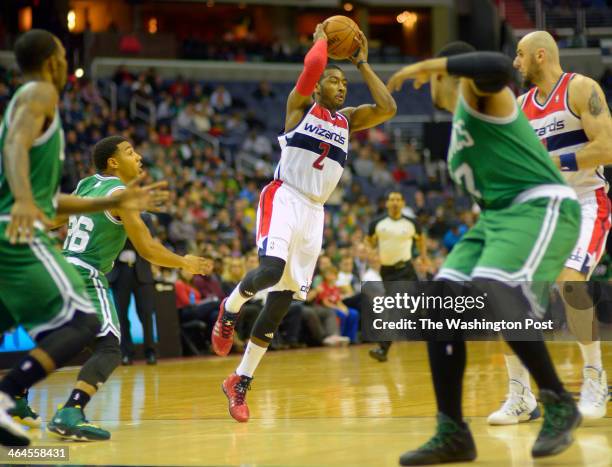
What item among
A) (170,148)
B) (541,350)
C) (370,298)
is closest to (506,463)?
(541,350)

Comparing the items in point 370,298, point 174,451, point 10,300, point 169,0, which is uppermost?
point 169,0

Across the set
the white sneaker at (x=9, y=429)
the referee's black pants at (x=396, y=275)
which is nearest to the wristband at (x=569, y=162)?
the white sneaker at (x=9, y=429)

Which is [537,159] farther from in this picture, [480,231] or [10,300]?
[10,300]

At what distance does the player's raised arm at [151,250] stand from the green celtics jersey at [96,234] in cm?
15

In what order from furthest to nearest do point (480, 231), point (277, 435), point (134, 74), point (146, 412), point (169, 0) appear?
point (169, 0) < point (134, 74) < point (146, 412) < point (277, 435) < point (480, 231)

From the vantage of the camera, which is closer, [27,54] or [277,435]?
[27,54]

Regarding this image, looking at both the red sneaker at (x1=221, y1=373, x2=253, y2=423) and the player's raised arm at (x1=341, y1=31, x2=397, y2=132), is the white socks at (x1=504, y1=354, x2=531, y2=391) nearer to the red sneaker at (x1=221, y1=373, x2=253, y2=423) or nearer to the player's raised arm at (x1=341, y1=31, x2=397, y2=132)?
the red sneaker at (x1=221, y1=373, x2=253, y2=423)

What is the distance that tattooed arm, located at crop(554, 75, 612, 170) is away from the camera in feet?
20.6

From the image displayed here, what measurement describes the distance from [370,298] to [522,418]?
884 centimetres

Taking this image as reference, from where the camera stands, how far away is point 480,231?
5.17 m

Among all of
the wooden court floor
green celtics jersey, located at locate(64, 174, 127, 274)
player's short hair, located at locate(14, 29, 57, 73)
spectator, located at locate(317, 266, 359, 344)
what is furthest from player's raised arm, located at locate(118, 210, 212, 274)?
spectator, located at locate(317, 266, 359, 344)

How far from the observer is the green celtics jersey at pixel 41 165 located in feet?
16.1

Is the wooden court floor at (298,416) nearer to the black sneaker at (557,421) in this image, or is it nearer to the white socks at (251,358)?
the black sneaker at (557,421)

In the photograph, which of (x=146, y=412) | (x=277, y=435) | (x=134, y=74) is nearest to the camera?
(x=277, y=435)
